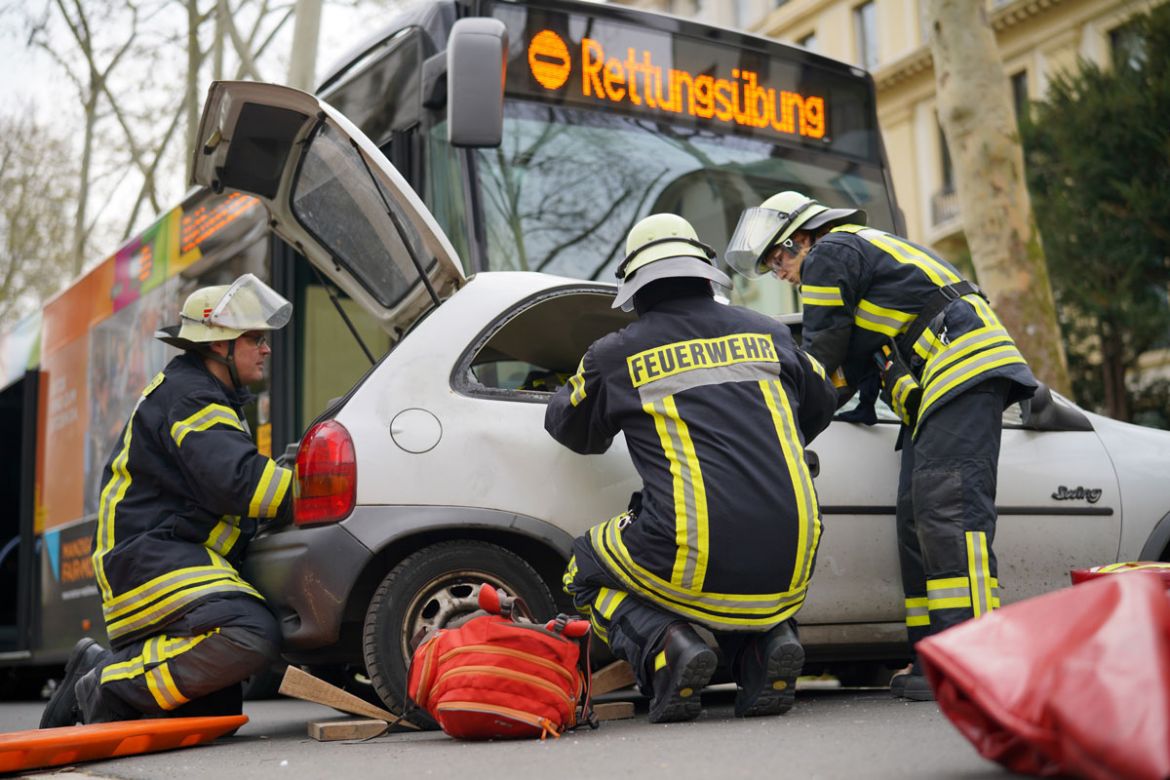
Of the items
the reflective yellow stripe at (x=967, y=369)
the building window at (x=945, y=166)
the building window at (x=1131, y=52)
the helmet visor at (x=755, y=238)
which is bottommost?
the reflective yellow stripe at (x=967, y=369)

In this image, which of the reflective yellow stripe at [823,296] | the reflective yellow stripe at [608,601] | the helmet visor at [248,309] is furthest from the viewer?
the helmet visor at [248,309]

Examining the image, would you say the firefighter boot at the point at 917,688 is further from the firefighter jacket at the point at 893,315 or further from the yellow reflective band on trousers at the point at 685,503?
the yellow reflective band on trousers at the point at 685,503

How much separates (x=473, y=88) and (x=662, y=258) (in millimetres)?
1351

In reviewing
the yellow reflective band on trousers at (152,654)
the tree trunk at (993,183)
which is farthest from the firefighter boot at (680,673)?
the tree trunk at (993,183)

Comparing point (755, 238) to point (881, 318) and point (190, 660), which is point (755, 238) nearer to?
point (881, 318)

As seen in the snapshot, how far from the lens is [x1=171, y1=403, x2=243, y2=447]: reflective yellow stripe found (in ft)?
15.2

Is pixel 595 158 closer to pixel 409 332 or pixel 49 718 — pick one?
pixel 409 332

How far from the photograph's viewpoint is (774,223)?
512cm

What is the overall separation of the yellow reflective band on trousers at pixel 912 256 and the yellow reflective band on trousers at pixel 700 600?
4.33 ft

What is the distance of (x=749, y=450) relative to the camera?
4141 mm

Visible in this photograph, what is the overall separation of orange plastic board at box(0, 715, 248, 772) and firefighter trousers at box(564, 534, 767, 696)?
1.25 m

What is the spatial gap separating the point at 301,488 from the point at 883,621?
6.85 ft

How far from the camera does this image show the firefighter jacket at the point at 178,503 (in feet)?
14.8

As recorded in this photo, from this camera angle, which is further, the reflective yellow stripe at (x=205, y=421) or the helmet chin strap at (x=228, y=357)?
the helmet chin strap at (x=228, y=357)
